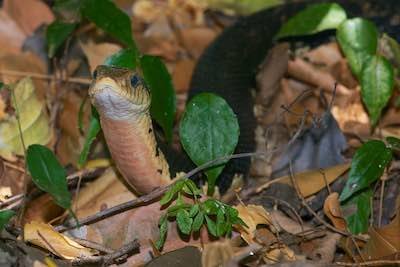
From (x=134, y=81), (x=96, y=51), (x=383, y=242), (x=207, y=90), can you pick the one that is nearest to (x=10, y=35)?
(x=96, y=51)

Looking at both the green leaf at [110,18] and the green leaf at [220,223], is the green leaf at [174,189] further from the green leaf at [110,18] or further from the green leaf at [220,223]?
the green leaf at [110,18]

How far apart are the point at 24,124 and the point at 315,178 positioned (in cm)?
189

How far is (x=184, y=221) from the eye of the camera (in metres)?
3.81

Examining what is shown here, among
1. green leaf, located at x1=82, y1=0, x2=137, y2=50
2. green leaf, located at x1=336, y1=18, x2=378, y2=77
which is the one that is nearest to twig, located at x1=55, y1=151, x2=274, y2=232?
green leaf, located at x1=82, y1=0, x2=137, y2=50

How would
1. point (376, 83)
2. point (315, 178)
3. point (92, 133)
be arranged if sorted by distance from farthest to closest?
point (376, 83), point (315, 178), point (92, 133)

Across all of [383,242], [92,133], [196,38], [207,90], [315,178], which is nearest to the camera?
[383,242]

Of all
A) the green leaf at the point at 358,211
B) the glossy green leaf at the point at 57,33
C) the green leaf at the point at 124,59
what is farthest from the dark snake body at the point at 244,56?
the glossy green leaf at the point at 57,33

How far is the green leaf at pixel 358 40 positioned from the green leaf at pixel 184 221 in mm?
1931

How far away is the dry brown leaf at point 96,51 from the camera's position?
216 inches

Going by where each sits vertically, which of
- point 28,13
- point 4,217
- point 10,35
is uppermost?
point 28,13

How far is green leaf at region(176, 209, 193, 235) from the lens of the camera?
380 cm

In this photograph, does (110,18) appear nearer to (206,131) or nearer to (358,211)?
(206,131)

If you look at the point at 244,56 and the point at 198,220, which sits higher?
the point at 244,56

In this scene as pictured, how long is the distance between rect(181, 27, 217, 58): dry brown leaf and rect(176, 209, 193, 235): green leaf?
3.08m
